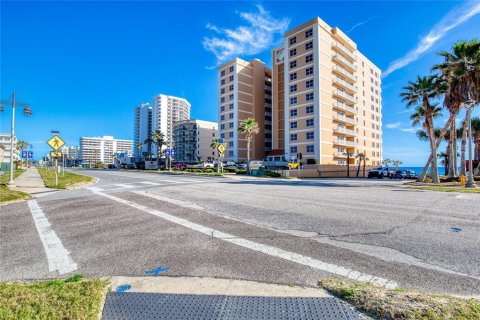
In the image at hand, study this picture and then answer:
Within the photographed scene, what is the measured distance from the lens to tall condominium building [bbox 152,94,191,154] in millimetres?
147875

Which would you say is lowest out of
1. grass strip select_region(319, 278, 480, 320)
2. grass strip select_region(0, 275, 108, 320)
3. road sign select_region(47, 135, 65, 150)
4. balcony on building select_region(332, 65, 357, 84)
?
grass strip select_region(0, 275, 108, 320)

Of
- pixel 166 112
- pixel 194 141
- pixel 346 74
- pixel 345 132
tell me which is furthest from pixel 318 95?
pixel 166 112

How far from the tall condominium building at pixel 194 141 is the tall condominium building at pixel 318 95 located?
154 feet

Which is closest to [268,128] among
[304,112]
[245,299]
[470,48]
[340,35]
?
[304,112]

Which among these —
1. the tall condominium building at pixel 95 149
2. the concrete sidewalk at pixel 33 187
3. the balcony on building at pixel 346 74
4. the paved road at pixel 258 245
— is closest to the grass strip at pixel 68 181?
the concrete sidewalk at pixel 33 187

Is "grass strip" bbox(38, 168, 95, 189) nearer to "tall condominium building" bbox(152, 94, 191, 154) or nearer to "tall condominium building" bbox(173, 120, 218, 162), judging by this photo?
Result: "tall condominium building" bbox(173, 120, 218, 162)

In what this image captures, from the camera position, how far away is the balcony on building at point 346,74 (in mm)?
53537

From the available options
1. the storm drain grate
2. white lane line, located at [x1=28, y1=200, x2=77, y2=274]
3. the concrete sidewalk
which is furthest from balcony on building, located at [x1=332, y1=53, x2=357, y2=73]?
the storm drain grate

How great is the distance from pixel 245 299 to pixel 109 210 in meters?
7.35

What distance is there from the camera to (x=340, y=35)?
5581 centimetres

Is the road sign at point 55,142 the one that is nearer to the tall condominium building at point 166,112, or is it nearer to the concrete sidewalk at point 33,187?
the concrete sidewalk at point 33,187

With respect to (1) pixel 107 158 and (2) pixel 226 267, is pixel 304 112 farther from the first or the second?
(1) pixel 107 158

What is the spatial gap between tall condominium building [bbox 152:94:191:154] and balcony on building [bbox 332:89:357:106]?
109m

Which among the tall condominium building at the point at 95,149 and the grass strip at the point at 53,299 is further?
the tall condominium building at the point at 95,149
